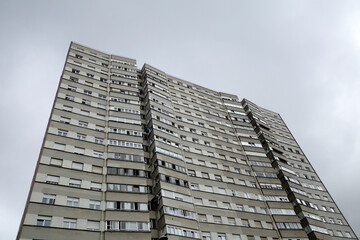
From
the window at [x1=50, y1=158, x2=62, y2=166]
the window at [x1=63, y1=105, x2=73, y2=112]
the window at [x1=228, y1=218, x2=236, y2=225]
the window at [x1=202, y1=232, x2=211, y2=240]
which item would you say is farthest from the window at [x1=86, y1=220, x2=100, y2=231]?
the window at [x1=228, y1=218, x2=236, y2=225]

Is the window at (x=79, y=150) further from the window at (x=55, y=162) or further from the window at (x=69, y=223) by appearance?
the window at (x=69, y=223)

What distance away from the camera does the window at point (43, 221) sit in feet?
88.5

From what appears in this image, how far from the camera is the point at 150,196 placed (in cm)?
3572

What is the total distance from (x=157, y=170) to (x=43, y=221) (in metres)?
14.7

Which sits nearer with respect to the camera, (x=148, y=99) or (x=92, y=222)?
(x=92, y=222)

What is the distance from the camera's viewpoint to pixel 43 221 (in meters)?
27.3

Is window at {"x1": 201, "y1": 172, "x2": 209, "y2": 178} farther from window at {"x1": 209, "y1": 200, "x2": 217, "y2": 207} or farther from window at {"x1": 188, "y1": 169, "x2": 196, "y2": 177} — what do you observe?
window at {"x1": 209, "y1": 200, "x2": 217, "y2": 207}

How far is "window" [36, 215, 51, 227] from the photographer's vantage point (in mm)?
26984

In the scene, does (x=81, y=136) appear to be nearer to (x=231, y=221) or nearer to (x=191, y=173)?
(x=191, y=173)

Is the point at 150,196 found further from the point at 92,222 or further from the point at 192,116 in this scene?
the point at 192,116

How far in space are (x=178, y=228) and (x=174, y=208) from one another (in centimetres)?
256

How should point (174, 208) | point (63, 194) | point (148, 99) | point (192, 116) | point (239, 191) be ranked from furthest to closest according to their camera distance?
point (192, 116)
point (148, 99)
point (239, 191)
point (174, 208)
point (63, 194)

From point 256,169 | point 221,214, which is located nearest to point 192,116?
point 256,169

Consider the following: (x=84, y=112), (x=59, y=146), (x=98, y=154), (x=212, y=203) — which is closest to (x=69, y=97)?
(x=84, y=112)
